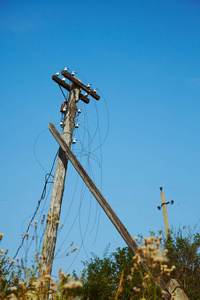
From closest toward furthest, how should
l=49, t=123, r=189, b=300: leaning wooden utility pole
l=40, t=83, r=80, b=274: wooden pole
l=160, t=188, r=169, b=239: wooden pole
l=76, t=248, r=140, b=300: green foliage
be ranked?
l=49, t=123, r=189, b=300: leaning wooden utility pole < l=40, t=83, r=80, b=274: wooden pole < l=76, t=248, r=140, b=300: green foliage < l=160, t=188, r=169, b=239: wooden pole

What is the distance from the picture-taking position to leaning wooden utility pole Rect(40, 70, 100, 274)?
6.55 meters

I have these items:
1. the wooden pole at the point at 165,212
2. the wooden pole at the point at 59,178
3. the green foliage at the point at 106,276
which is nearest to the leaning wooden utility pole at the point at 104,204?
the wooden pole at the point at 59,178

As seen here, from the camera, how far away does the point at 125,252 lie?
41.3ft

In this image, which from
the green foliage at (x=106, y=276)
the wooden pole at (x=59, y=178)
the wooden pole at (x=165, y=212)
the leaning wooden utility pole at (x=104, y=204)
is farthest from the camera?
the wooden pole at (x=165, y=212)

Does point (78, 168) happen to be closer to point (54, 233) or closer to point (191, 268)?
point (54, 233)

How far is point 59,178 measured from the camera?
7332mm

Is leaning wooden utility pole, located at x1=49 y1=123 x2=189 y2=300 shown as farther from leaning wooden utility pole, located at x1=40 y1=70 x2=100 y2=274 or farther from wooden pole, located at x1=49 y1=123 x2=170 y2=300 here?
leaning wooden utility pole, located at x1=40 y1=70 x2=100 y2=274

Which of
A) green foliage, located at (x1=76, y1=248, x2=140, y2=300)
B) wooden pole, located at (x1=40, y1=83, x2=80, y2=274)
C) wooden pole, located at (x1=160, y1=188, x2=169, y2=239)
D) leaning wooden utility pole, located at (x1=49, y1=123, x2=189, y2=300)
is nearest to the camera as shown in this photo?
leaning wooden utility pole, located at (x1=49, y1=123, x2=189, y2=300)

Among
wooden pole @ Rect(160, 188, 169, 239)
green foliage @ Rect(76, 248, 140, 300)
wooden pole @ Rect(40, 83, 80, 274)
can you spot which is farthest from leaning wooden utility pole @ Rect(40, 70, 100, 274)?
wooden pole @ Rect(160, 188, 169, 239)

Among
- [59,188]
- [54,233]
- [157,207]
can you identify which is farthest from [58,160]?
[157,207]

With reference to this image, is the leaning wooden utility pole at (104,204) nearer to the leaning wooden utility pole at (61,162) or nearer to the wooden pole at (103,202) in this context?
the wooden pole at (103,202)

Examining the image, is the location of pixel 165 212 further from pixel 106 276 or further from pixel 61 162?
pixel 61 162

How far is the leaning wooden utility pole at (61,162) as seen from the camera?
6555mm

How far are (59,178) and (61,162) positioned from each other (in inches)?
16.5
